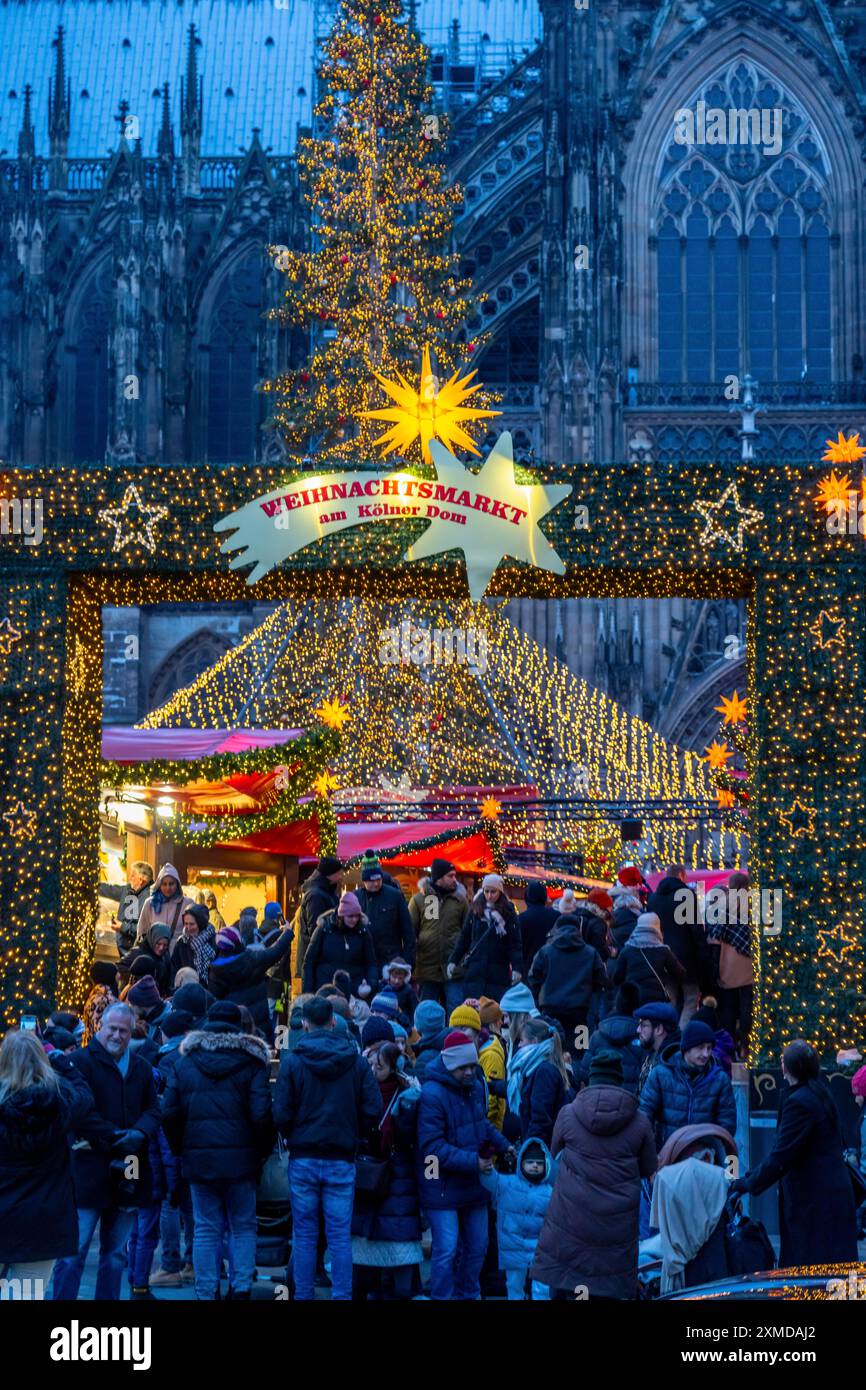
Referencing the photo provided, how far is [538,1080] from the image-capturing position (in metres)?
9.59

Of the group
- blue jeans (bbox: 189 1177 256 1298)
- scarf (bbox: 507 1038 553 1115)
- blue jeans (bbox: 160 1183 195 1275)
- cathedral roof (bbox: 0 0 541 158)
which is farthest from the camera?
cathedral roof (bbox: 0 0 541 158)

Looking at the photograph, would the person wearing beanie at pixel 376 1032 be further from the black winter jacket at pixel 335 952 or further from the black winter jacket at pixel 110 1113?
the black winter jacket at pixel 335 952

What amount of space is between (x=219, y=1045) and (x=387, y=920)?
462 cm

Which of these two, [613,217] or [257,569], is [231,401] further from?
[257,569]

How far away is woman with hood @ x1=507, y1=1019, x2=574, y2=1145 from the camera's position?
9.56m

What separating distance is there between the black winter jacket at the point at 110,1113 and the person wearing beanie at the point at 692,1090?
2124mm

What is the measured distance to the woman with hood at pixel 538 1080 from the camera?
9562 millimetres

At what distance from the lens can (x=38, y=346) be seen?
41.2 metres

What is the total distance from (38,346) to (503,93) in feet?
32.8

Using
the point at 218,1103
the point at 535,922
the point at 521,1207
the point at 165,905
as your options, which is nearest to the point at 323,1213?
the point at 218,1103

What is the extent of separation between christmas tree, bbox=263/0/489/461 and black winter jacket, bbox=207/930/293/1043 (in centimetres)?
1779

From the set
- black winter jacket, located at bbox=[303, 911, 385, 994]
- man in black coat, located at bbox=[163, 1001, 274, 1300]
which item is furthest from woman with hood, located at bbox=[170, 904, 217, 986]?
man in black coat, located at bbox=[163, 1001, 274, 1300]

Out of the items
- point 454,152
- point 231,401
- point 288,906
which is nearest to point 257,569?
point 288,906

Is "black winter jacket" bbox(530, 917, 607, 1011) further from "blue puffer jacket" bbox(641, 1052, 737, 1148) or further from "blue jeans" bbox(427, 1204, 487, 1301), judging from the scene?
"blue jeans" bbox(427, 1204, 487, 1301)
